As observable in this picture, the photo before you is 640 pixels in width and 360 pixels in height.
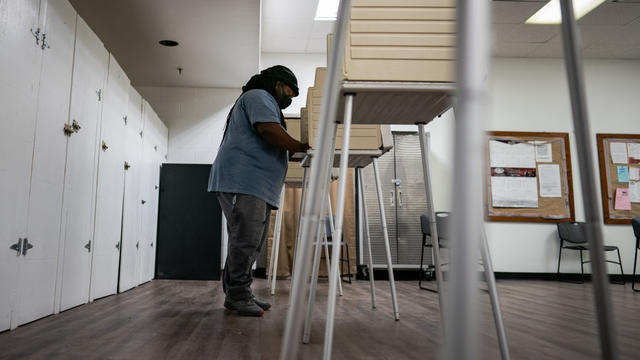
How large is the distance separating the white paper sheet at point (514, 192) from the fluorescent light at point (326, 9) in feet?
8.70

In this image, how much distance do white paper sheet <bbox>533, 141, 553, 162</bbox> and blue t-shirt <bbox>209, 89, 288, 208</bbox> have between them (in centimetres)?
414

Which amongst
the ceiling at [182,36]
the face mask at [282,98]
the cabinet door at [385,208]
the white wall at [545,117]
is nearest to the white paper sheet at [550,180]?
the white wall at [545,117]

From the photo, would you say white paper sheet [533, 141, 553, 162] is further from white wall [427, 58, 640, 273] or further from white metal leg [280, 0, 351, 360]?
white metal leg [280, 0, 351, 360]

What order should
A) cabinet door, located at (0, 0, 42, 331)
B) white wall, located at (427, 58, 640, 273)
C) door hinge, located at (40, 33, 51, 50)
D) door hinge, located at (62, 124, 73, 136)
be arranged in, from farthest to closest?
1. white wall, located at (427, 58, 640, 273)
2. door hinge, located at (62, 124, 73, 136)
3. door hinge, located at (40, 33, 51, 50)
4. cabinet door, located at (0, 0, 42, 331)

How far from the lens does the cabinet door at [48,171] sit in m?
1.70

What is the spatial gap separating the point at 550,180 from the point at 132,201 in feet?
15.0

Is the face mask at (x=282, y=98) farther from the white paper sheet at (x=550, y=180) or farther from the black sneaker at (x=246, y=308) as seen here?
the white paper sheet at (x=550, y=180)

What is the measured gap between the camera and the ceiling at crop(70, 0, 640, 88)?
3.32 m

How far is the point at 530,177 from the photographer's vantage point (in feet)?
16.4

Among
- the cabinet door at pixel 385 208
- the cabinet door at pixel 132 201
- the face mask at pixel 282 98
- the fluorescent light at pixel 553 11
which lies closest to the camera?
the face mask at pixel 282 98

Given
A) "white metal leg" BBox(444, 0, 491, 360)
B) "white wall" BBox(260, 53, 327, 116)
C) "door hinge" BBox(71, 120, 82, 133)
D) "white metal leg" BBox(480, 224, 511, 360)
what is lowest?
"white metal leg" BBox(480, 224, 511, 360)

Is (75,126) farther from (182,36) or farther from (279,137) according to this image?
(182,36)

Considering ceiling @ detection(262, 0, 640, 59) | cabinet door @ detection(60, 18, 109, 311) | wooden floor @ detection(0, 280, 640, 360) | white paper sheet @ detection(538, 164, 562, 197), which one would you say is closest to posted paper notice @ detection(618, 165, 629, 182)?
white paper sheet @ detection(538, 164, 562, 197)

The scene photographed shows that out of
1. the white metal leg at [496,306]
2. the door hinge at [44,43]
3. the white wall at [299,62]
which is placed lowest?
the white metal leg at [496,306]
